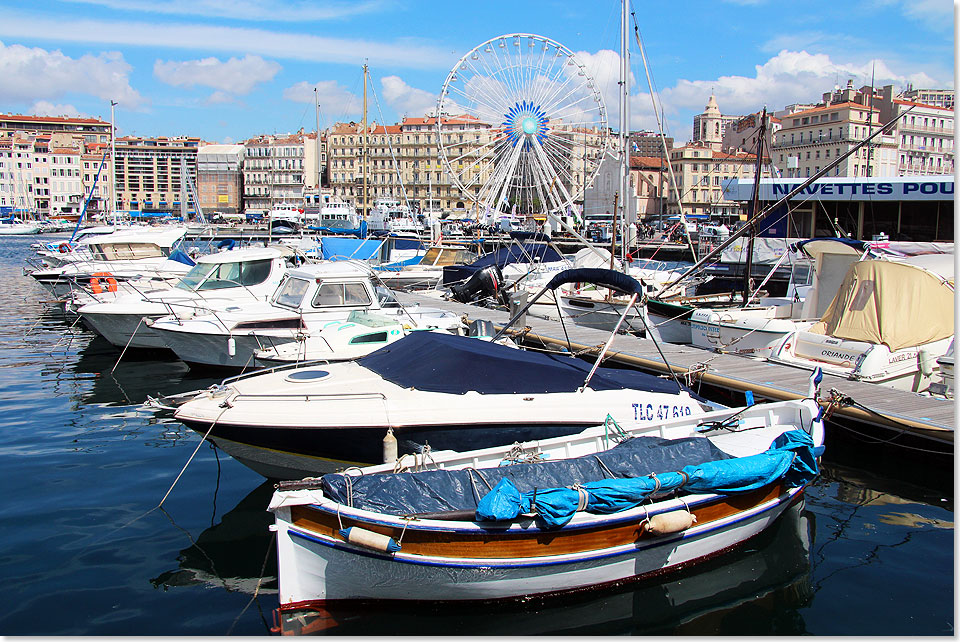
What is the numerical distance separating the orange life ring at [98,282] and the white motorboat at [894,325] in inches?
702

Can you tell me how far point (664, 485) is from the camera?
21.5 ft

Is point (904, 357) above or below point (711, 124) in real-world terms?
below

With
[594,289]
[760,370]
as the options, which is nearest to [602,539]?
[760,370]

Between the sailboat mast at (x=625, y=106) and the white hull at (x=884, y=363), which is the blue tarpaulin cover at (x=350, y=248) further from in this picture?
the white hull at (x=884, y=363)

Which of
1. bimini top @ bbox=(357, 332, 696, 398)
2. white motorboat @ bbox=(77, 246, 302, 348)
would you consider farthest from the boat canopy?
white motorboat @ bbox=(77, 246, 302, 348)

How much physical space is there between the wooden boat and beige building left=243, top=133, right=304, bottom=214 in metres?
125

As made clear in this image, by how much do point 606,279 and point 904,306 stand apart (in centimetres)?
603

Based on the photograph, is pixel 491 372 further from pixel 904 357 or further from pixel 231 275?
pixel 231 275

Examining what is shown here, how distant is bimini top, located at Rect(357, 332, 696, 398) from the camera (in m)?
8.61

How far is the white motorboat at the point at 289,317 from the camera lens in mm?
13930

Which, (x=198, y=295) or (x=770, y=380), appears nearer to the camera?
(x=770, y=380)

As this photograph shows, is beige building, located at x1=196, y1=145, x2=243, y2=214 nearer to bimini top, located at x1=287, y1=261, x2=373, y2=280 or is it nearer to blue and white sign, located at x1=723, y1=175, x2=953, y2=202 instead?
blue and white sign, located at x1=723, y1=175, x2=953, y2=202

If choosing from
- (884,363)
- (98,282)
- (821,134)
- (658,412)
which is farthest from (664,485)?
(821,134)

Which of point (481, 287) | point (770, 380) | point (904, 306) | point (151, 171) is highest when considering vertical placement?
point (151, 171)
